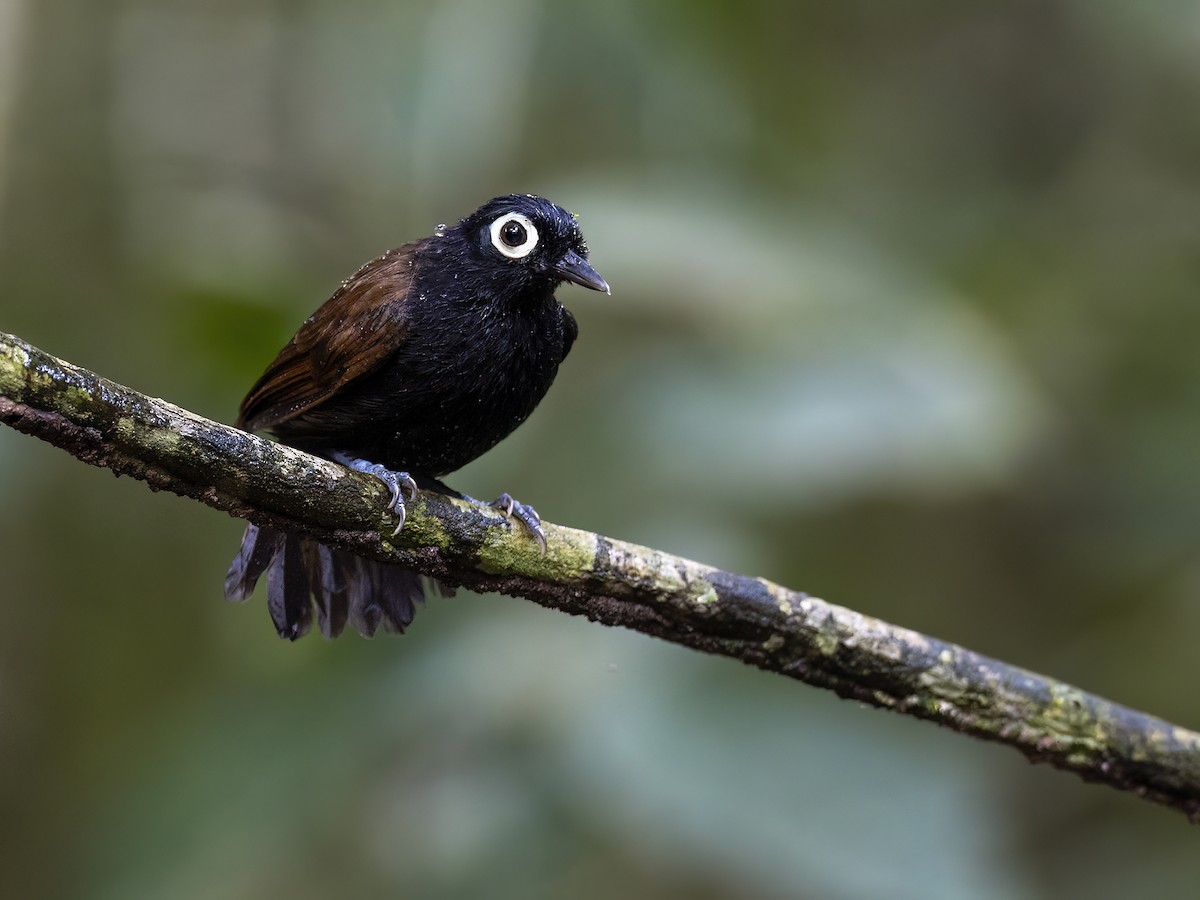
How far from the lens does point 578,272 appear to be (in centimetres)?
323

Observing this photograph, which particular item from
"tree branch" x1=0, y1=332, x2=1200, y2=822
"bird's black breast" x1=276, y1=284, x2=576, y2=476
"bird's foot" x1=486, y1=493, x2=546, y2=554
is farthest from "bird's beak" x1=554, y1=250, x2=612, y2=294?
"tree branch" x1=0, y1=332, x2=1200, y2=822

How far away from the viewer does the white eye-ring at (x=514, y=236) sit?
325 centimetres

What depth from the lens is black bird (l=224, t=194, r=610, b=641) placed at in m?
3.04

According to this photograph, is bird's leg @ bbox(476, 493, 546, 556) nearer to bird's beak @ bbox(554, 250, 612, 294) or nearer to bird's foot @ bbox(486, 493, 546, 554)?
bird's foot @ bbox(486, 493, 546, 554)

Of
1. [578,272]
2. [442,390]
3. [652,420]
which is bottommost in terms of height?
[442,390]

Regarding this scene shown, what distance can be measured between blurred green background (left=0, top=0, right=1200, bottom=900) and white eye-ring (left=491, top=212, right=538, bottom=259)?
742mm

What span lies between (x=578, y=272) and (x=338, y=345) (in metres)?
0.62

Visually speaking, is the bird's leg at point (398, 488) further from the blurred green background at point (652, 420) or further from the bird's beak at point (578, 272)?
the blurred green background at point (652, 420)

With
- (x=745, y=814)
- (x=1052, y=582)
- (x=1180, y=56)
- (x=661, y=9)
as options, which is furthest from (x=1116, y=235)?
(x=745, y=814)

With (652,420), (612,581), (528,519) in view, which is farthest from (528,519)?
(652,420)

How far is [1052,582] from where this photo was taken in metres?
5.24

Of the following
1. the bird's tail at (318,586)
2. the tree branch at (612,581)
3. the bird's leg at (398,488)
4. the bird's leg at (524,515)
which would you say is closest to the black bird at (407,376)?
the bird's tail at (318,586)

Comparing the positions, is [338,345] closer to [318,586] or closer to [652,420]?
[318,586]

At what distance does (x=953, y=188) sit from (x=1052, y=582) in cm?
182
